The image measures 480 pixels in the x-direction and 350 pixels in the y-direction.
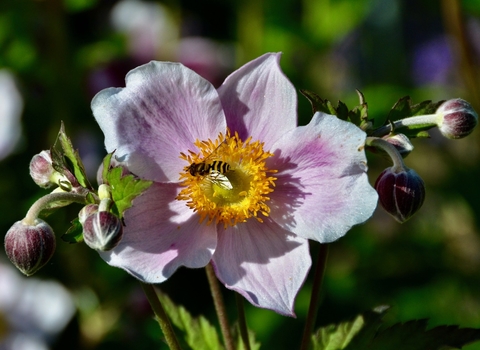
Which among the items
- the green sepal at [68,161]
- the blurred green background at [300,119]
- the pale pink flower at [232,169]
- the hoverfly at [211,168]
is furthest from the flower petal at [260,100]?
the blurred green background at [300,119]

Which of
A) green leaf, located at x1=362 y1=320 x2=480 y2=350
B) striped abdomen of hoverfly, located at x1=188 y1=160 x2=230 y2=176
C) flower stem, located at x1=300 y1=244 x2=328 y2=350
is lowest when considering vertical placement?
green leaf, located at x1=362 y1=320 x2=480 y2=350

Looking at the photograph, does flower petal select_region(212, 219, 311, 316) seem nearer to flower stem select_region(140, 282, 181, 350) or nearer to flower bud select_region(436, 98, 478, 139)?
flower stem select_region(140, 282, 181, 350)

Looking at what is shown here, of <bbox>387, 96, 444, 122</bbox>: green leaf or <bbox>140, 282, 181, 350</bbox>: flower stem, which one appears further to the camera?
<bbox>387, 96, 444, 122</bbox>: green leaf

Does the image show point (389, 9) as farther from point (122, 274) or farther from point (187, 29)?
point (122, 274)

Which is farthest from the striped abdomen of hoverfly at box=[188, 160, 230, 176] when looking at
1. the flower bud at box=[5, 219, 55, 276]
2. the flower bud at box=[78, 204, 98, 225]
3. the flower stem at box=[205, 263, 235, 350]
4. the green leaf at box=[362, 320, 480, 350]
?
the green leaf at box=[362, 320, 480, 350]

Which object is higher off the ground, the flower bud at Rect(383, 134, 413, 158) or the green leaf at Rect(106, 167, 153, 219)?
the green leaf at Rect(106, 167, 153, 219)

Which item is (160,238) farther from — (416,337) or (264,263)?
(416,337)

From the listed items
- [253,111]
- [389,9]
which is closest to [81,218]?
[253,111]
